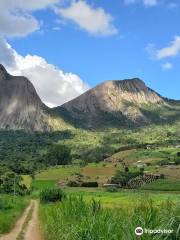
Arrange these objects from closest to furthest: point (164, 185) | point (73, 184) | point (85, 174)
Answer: point (164, 185), point (73, 184), point (85, 174)

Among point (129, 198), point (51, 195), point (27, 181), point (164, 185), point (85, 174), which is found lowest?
point (129, 198)

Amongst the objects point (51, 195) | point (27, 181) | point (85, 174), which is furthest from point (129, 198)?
point (85, 174)

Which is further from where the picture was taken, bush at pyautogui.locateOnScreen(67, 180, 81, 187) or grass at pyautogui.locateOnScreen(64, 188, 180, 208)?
bush at pyautogui.locateOnScreen(67, 180, 81, 187)

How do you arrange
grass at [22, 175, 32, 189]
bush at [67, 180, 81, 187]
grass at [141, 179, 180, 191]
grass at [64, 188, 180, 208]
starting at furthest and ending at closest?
bush at [67, 180, 81, 187] → grass at [22, 175, 32, 189] → grass at [141, 179, 180, 191] → grass at [64, 188, 180, 208]

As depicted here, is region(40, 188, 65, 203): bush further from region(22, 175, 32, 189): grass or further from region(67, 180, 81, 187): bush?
region(67, 180, 81, 187): bush

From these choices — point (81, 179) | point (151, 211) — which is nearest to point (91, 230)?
point (151, 211)

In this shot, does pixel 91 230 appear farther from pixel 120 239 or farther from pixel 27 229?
pixel 27 229

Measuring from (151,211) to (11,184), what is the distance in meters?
127

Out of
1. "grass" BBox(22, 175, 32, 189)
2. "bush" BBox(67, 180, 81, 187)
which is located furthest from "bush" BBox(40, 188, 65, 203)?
"bush" BBox(67, 180, 81, 187)

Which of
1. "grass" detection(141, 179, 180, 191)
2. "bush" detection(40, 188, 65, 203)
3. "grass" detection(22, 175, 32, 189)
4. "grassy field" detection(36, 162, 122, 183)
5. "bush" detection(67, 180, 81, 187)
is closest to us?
"bush" detection(40, 188, 65, 203)

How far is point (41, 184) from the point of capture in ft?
533

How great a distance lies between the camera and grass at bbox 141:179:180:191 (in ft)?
450

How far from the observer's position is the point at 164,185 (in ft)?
468

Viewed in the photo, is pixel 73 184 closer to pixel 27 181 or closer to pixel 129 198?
pixel 27 181
